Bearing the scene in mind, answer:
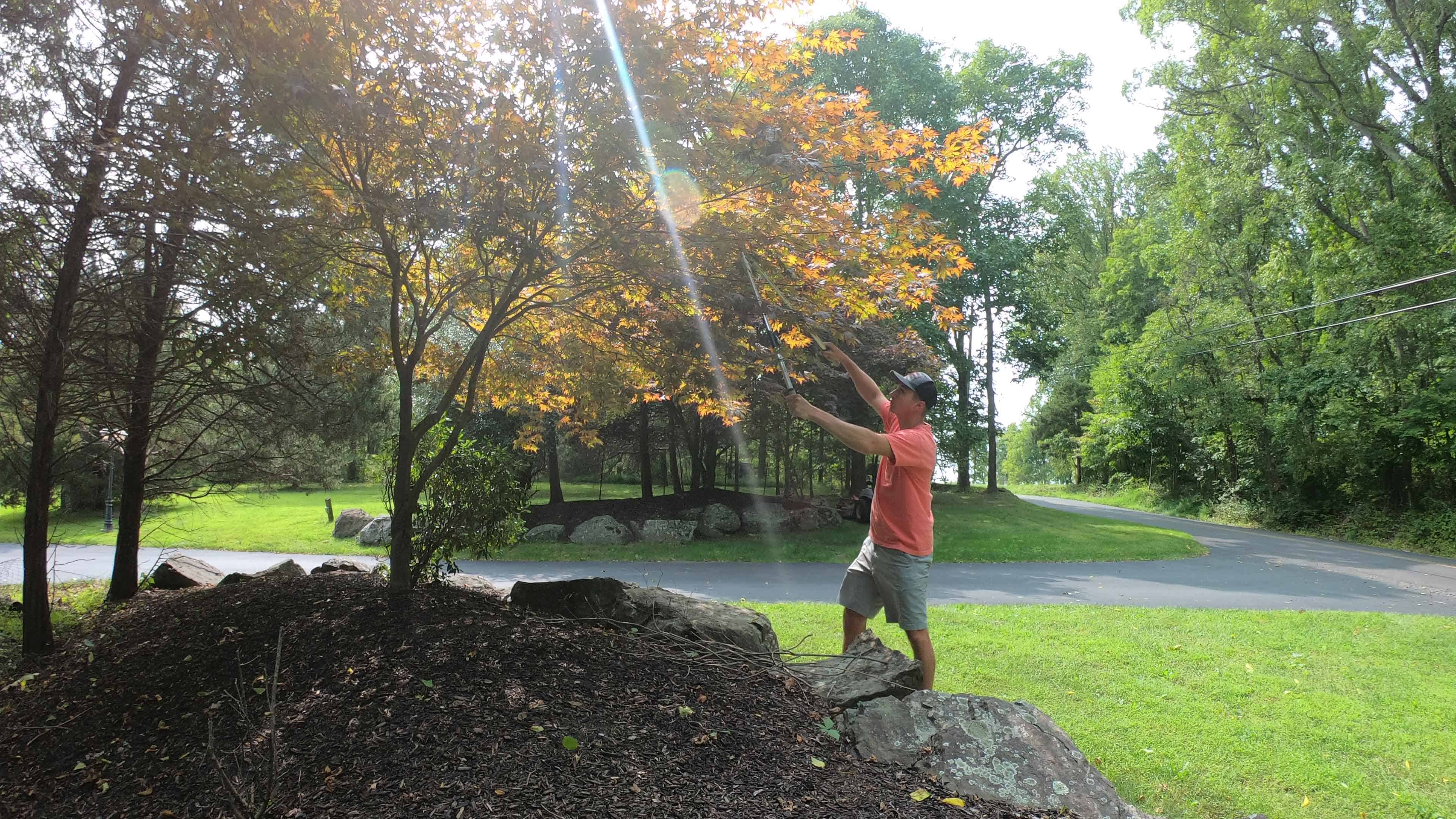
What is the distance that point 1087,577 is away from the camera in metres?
10.2

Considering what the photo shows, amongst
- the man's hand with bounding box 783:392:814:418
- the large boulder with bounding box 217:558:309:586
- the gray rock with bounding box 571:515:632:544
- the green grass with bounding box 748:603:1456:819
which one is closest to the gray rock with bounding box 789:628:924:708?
the green grass with bounding box 748:603:1456:819

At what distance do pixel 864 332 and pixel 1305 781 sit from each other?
9.11 metres

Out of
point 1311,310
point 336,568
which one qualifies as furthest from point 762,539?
point 1311,310

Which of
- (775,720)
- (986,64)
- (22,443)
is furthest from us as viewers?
(986,64)

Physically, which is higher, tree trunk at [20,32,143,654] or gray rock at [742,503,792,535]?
tree trunk at [20,32,143,654]

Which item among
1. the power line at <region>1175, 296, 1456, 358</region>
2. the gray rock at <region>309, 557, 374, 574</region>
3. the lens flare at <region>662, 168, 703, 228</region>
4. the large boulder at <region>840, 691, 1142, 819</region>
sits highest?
the power line at <region>1175, 296, 1456, 358</region>

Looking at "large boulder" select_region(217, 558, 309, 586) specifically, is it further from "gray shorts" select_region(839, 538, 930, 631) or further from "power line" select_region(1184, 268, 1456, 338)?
"power line" select_region(1184, 268, 1456, 338)

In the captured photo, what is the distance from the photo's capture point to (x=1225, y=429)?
2139cm

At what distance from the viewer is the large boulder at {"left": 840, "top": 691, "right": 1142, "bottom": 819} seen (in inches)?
117

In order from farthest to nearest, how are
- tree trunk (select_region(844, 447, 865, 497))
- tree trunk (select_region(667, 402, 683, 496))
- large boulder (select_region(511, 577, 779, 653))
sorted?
tree trunk (select_region(844, 447, 865, 497)), tree trunk (select_region(667, 402, 683, 496)), large boulder (select_region(511, 577, 779, 653))

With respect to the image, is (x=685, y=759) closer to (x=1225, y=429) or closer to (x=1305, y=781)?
(x=1305, y=781)

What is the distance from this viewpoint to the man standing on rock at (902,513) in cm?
390

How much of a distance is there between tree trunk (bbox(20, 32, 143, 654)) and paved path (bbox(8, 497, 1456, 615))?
3.71 metres

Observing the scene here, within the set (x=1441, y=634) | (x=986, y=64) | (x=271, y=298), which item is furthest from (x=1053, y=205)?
(x=271, y=298)
